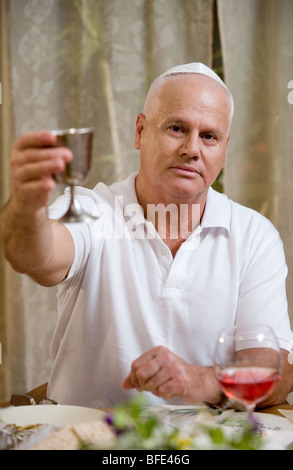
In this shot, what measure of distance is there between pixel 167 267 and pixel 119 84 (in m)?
1.39

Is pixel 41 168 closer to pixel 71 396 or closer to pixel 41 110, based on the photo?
pixel 71 396

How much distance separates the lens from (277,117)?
2.85 metres

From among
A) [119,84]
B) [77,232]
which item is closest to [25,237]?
[77,232]

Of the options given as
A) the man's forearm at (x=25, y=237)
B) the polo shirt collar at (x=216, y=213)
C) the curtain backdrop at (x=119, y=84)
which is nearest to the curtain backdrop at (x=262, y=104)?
the curtain backdrop at (x=119, y=84)

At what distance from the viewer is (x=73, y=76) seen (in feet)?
9.82

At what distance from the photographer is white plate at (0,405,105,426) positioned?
1194 mm

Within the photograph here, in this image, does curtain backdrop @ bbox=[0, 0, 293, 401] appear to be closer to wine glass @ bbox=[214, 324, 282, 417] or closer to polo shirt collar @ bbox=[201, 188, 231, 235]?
polo shirt collar @ bbox=[201, 188, 231, 235]

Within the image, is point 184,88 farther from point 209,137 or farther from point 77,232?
point 77,232

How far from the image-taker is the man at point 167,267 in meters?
1.78

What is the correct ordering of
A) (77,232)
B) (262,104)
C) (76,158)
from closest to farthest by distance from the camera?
(76,158) → (77,232) → (262,104)

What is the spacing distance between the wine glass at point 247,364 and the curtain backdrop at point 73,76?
1.96 m
